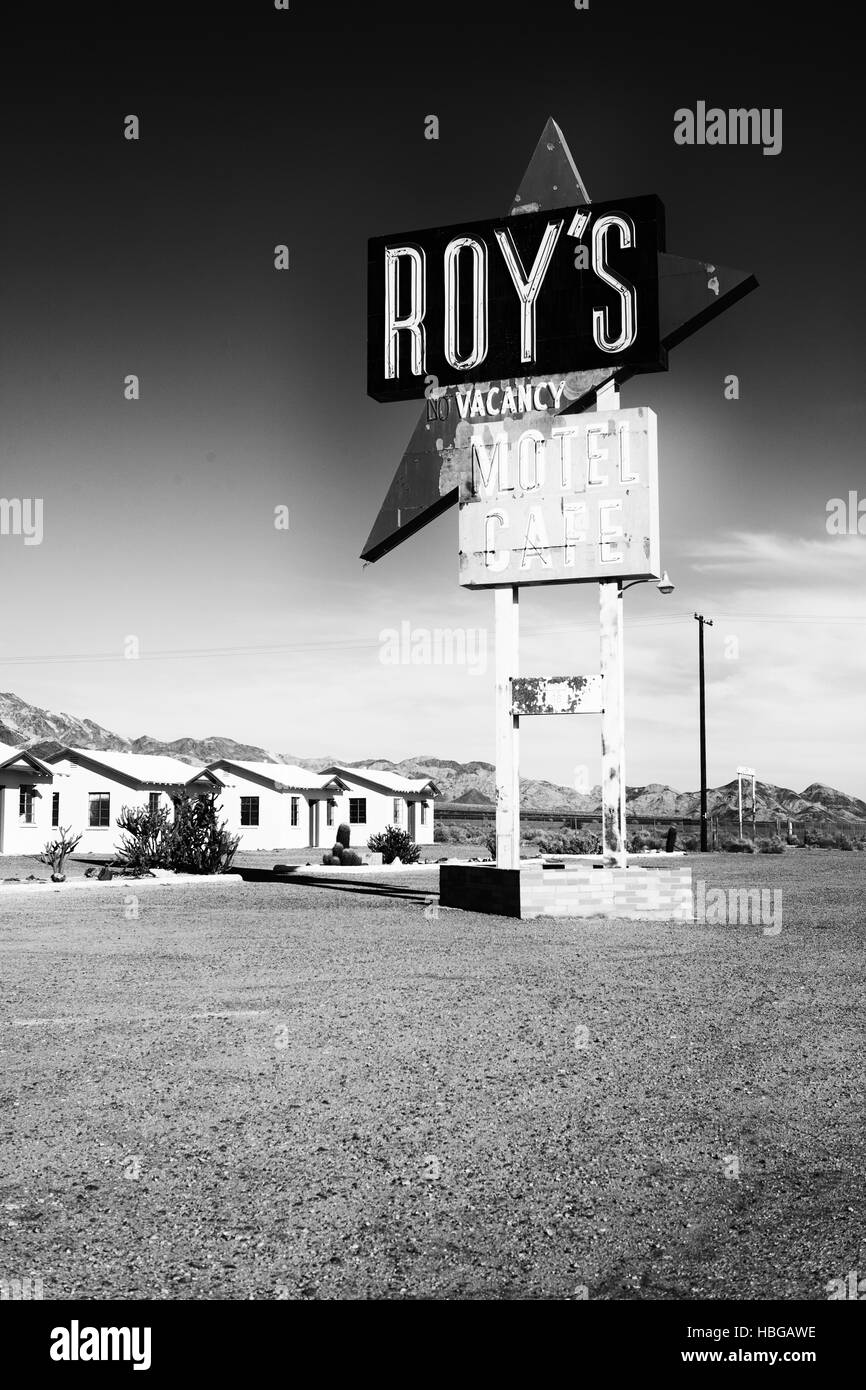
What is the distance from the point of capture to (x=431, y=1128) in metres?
6.07

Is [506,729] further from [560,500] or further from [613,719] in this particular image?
[560,500]

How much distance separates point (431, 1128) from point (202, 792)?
45846 mm

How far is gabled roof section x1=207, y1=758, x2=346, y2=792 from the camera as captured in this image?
5247cm

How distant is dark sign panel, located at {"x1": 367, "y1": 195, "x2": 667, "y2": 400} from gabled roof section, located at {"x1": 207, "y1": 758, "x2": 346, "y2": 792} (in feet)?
110

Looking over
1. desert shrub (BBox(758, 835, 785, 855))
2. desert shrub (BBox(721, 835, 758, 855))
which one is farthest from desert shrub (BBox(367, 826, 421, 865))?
desert shrub (BBox(758, 835, 785, 855))

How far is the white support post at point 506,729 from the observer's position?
1891 centimetres

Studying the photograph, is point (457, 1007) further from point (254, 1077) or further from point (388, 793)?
point (388, 793)

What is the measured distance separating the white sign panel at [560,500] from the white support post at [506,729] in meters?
0.44

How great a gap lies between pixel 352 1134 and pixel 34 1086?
2214mm
